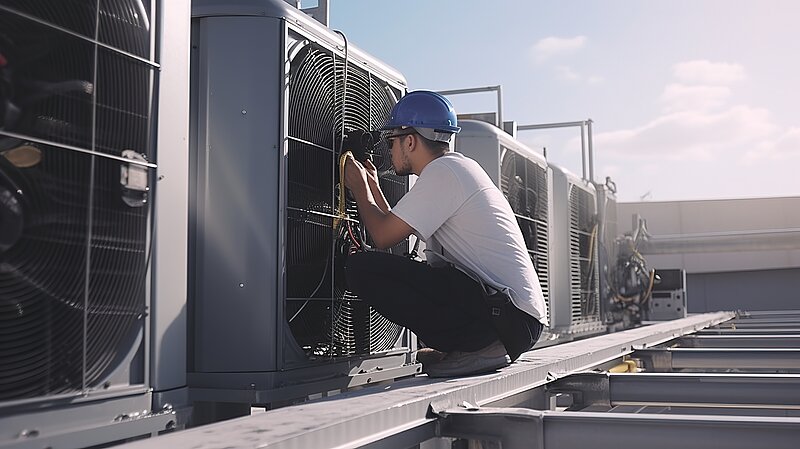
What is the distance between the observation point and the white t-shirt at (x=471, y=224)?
2.36m

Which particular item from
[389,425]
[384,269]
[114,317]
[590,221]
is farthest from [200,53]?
[590,221]

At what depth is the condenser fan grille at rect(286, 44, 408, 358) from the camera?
7.84 ft

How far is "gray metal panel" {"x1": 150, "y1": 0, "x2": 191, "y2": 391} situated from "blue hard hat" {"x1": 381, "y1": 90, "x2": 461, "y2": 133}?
90cm

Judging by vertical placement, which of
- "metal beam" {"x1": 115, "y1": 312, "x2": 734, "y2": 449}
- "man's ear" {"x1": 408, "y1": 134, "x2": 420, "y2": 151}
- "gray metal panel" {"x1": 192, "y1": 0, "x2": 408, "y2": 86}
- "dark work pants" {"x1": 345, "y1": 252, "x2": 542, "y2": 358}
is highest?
Answer: "gray metal panel" {"x1": 192, "y1": 0, "x2": 408, "y2": 86}

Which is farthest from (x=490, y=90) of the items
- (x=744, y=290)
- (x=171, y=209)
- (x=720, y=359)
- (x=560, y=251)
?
(x=744, y=290)

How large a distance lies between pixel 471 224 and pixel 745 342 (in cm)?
287

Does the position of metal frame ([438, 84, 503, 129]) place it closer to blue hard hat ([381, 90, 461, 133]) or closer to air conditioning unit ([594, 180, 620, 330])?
air conditioning unit ([594, 180, 620, 330])

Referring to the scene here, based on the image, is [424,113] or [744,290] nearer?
[424,113]

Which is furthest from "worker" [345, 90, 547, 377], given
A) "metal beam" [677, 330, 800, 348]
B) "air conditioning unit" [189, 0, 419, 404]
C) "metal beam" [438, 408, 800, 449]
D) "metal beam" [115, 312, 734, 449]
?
"metal beam" [677, 330, 800, 348]

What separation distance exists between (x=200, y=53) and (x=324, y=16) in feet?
2.90

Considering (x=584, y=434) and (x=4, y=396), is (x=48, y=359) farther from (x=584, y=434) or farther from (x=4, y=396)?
(x=584, y=434)

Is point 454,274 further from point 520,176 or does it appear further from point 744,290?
point 744,290

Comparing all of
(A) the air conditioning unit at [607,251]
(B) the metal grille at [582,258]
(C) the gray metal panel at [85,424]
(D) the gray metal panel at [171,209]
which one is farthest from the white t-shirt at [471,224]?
(A) the air conditioning unit at [607,251]

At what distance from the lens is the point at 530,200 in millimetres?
4883
